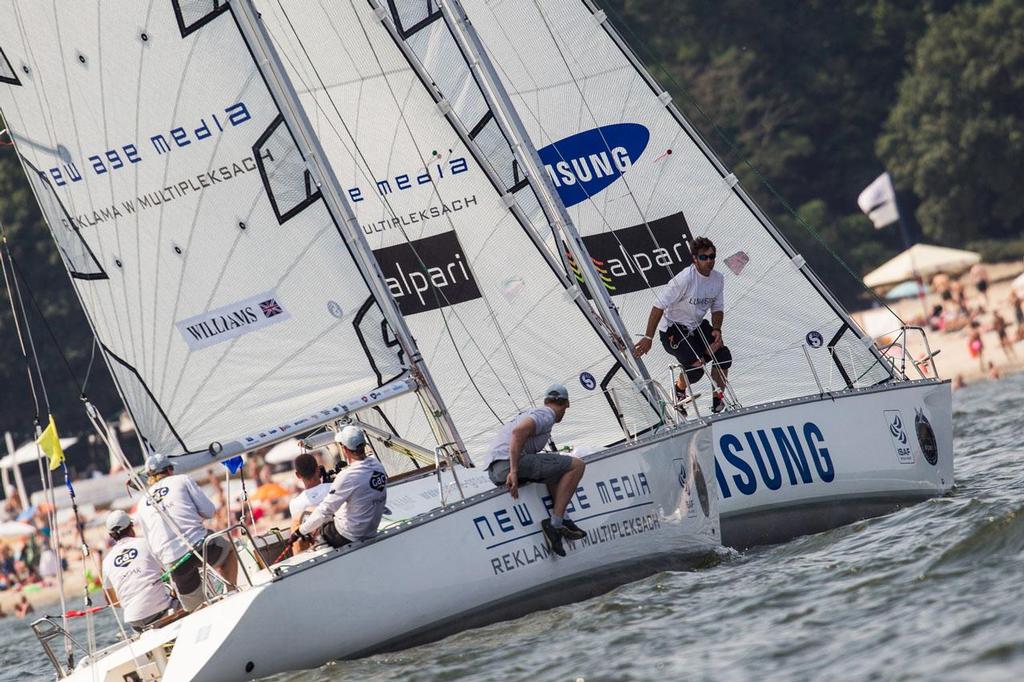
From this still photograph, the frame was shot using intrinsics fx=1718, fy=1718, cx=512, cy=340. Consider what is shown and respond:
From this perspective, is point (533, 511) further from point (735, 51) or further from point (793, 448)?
point (735, 51)

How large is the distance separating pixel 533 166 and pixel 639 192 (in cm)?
147

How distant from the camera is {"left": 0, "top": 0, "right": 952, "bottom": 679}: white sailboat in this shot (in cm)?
1041

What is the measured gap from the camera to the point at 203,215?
37.9ft

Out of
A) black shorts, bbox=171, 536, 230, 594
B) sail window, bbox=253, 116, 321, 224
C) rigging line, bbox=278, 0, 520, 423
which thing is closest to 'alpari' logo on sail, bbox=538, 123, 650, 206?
rigging line, bbox=278, 0, 520, 423

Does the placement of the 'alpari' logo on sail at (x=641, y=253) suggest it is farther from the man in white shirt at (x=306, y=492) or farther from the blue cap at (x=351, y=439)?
the blue cap at (x=351, y=439)

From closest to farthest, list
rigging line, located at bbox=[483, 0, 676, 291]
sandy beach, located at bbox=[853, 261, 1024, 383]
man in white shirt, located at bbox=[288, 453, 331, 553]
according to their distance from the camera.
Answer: man in white shirt, located at bbox=[288, 453, 331, 553], rigging line, located at bbox=[483, 0, 676, 291], sandy beach, located at bbox=[853, 261, 1024, 383]

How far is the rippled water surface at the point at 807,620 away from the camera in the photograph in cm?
829

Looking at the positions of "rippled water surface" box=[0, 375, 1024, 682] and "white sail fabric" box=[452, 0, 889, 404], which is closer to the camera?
"rippled water surface" box=[0, 375, 1024, 682]

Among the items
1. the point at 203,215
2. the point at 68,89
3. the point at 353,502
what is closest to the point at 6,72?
the point at 68,89

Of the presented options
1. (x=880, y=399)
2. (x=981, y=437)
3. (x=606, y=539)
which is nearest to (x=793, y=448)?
(x=880, y=399)

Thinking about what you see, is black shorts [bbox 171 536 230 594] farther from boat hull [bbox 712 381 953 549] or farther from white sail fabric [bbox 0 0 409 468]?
boat hull [bbox 712 381 953 549]

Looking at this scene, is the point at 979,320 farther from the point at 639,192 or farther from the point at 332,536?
the point at 332,536

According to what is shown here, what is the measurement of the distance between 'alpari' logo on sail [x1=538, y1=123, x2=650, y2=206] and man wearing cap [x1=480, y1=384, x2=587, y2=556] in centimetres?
507

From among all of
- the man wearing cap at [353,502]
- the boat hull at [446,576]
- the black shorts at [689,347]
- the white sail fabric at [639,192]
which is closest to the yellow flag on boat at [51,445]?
the boat hull at [446,576]
